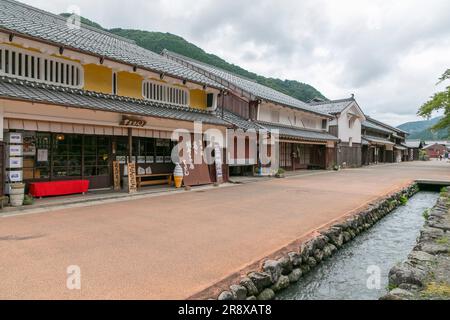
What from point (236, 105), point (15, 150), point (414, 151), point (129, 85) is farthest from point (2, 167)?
point (414, 151)

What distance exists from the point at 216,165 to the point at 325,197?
567 centimetres

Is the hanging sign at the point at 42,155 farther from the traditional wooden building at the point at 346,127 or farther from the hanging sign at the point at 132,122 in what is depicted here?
the traditional wooden building at the point at 346,127

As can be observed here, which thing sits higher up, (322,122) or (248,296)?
(322,122)

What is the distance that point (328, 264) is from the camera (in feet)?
21.4

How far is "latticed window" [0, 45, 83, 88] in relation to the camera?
9359 mm

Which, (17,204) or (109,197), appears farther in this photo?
(109,197)

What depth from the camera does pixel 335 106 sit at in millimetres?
32219

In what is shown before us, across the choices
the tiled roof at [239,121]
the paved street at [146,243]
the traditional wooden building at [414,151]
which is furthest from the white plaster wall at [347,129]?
the traditional wooden building at [414,151]

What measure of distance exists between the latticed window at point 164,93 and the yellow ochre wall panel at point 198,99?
40cm

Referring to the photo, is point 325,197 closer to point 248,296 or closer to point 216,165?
point 216,165

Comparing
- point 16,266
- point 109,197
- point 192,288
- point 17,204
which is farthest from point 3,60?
point 192,288

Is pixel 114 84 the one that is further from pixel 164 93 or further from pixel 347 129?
pixel 347 129

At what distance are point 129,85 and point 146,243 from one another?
8.86 metres

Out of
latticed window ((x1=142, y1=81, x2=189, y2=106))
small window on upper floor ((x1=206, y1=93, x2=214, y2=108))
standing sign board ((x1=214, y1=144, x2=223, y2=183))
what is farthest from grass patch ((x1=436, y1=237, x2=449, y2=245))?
small window on upper floor ((x1=206, y1=93, x2=214, y2=108))
